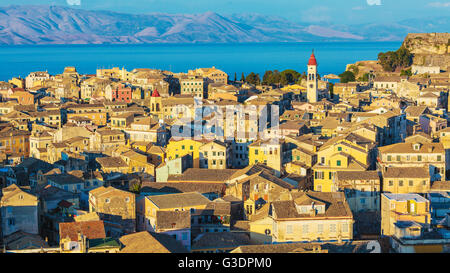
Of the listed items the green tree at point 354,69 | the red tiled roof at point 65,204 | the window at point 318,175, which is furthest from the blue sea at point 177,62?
the red tiled roof at point 65,204

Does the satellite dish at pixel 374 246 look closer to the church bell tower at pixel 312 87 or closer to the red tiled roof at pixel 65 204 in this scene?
the red tiled roof at pixel 65 204

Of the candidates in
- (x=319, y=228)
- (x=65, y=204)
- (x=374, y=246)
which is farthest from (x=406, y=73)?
(x=374, y=246)

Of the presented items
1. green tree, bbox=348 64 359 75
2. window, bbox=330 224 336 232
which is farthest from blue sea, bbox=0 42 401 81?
window, bbox=330 224 336 232

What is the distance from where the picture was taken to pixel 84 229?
1562cm

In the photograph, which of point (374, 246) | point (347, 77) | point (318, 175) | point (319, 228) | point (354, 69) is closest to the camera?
point (374, 246)

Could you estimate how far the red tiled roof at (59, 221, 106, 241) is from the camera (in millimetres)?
15320

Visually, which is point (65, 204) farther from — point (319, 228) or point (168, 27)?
point (168, 27)

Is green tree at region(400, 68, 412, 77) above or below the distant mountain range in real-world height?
below

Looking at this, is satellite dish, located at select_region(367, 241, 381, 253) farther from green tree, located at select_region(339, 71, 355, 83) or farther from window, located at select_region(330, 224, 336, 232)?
green tree, located at select_region(339, 71, 355, 83)

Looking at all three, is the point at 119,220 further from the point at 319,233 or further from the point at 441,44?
the point at 441,44

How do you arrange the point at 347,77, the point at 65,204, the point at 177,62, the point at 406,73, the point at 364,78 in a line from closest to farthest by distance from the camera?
the point at 65,204 < the point at 406,73 < the point at 347,77 < the point at 364,78 < the point at 177,62

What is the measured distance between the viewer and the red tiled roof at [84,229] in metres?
15.3

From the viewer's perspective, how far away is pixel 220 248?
50.3 ft
